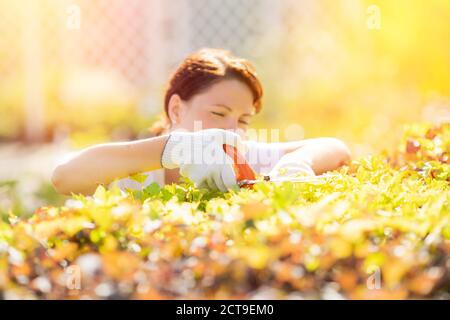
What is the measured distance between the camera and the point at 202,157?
5.82 feet

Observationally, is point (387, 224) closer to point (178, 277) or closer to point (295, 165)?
point (178, 277)

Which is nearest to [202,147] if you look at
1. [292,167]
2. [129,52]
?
[292,167]

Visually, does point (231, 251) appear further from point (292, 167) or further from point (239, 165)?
point (292, 167)

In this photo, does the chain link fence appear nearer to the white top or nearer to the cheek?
the white top

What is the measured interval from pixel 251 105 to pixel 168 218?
3.76ft

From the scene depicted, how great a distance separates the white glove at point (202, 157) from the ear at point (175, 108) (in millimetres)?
868

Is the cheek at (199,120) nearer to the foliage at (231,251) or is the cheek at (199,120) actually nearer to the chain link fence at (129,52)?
the foliage at (231,251)

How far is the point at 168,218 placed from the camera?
1.41 m

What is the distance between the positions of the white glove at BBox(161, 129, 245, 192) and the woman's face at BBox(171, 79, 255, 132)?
0.61 m

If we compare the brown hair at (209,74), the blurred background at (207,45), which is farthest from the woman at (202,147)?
the blurred background at (207,45)

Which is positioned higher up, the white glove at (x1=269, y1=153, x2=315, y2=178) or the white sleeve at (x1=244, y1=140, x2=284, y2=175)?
the white sleeve at (x1=244, y1=140, x2=284, y2=175)

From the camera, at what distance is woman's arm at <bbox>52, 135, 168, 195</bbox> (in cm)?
183

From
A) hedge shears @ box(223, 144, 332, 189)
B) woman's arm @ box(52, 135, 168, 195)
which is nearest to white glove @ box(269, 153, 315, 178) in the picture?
hedge shears @ box(223, 144, 332, 189)

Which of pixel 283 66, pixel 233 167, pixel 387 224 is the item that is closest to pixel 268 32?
pixel 283 66
